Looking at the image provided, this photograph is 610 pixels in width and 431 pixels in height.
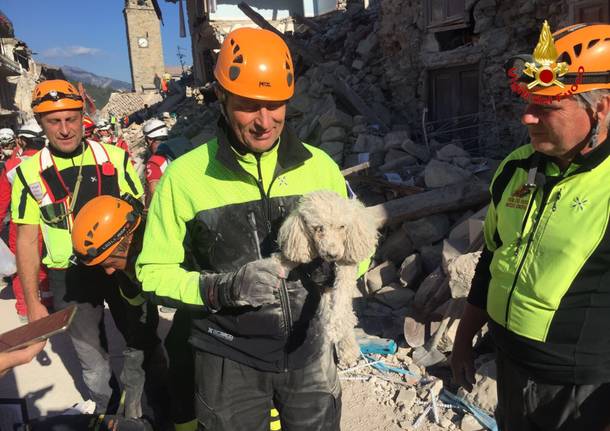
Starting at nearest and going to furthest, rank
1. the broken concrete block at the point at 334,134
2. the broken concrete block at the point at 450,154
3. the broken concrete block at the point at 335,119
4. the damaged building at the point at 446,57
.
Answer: the broken concrete block at the point at 450,154
the damaged building at the point at 446,57
the broken concrete block at the point at 334,134
the broken concrete block at the point at 335,119

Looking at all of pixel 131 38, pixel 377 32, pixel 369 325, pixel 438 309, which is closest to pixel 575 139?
pixel 438 309

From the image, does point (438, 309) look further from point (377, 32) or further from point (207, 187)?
point (377, 32)

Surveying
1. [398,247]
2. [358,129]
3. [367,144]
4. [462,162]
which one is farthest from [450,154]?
[358,129]

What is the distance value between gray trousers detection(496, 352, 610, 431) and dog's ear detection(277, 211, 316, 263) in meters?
1.22

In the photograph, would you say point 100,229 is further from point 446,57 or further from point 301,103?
point 301,103

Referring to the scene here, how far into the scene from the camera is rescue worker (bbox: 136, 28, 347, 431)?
77.7 inches

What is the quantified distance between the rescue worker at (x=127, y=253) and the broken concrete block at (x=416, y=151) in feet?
22.0

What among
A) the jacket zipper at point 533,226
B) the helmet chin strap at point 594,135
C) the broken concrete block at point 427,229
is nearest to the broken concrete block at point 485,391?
the jacket zipper at point 533,226

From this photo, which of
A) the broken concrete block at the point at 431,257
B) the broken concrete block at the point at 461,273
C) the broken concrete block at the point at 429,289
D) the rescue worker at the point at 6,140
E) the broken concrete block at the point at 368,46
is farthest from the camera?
the broken concrete block at the point at 368,46

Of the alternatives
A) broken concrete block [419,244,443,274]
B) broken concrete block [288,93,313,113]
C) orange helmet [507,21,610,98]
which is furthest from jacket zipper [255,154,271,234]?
broken concrete block [288,93,313,113]

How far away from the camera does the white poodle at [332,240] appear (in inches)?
74.4

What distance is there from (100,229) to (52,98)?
138 cm

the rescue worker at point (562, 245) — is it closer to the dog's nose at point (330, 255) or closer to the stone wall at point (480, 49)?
the dog's nose at point (330, 255)

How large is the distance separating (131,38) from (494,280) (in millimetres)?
49791
